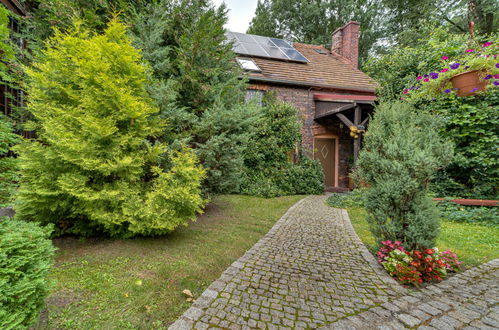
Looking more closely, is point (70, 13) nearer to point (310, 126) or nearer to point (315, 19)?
point (310, 126)

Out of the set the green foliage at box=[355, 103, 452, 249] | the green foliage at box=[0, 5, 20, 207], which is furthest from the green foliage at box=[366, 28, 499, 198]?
the green foliage at box=[0, 5, 20, 207]

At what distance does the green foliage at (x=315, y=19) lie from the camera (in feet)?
57.9

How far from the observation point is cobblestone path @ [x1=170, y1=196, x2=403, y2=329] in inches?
73.2

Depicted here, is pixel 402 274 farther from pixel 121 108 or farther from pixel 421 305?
pixel 121 108

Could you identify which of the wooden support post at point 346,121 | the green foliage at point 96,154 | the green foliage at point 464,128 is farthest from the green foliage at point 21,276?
the wooden support post at point 346,121

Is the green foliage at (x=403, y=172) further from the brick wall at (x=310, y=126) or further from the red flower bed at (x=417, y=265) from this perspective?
the brick wall at (x=310, y=126)

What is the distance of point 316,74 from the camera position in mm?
10594

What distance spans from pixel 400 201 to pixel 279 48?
37.8 ft

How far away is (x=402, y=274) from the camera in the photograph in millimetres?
2488

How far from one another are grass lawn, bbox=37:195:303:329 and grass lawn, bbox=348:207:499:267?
215 cm

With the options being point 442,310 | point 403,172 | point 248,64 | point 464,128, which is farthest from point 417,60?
point 442,310

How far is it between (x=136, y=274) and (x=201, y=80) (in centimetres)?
393

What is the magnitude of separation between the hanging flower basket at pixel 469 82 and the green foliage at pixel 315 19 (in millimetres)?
15332

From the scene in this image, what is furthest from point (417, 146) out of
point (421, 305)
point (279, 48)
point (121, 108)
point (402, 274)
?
point (279, 48)
